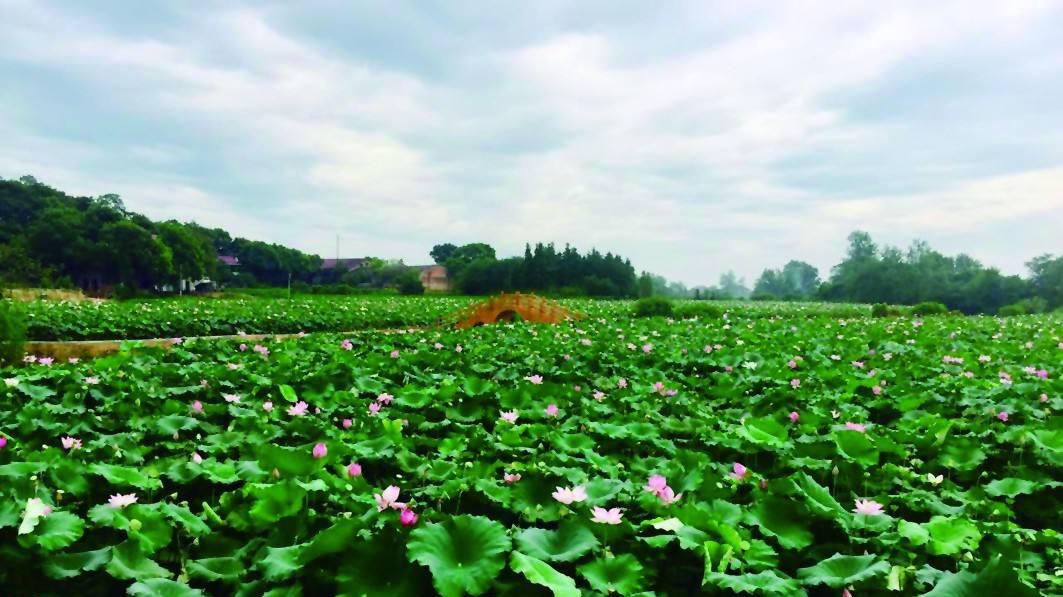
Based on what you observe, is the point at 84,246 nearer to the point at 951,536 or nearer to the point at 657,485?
the point at 657,485

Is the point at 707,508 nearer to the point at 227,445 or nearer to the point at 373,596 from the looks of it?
the point at 373,596

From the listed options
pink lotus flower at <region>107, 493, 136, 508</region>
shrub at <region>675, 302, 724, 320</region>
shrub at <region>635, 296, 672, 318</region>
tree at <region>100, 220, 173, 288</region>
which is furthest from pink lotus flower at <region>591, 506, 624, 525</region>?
tree at <region>100, 220, 173, 288</region>

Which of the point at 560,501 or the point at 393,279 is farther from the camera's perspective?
the point at 393,279

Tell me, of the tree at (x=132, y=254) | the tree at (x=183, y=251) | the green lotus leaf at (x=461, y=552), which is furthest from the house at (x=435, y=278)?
Answer: the green lotus leaf at (x=461, y=552)

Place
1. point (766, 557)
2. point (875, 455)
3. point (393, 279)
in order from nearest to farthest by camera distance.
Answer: point (766, 557), point (875, 455), point (393, 279)

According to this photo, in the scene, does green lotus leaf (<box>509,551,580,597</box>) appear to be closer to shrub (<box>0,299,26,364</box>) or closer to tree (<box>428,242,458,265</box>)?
shrub (<box>0,299,26,364</box>)

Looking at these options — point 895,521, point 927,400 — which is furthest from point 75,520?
point 927,400

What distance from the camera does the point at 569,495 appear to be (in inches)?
90.8

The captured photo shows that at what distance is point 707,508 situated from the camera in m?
2.34

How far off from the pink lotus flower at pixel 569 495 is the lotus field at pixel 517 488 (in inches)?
0.4

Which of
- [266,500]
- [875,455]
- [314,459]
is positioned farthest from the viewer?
[875,455]

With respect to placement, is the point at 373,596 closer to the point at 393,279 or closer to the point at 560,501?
the point at 560,501

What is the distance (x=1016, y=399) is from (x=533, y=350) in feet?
15.4

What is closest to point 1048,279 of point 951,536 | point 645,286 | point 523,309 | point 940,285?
point 940,285
